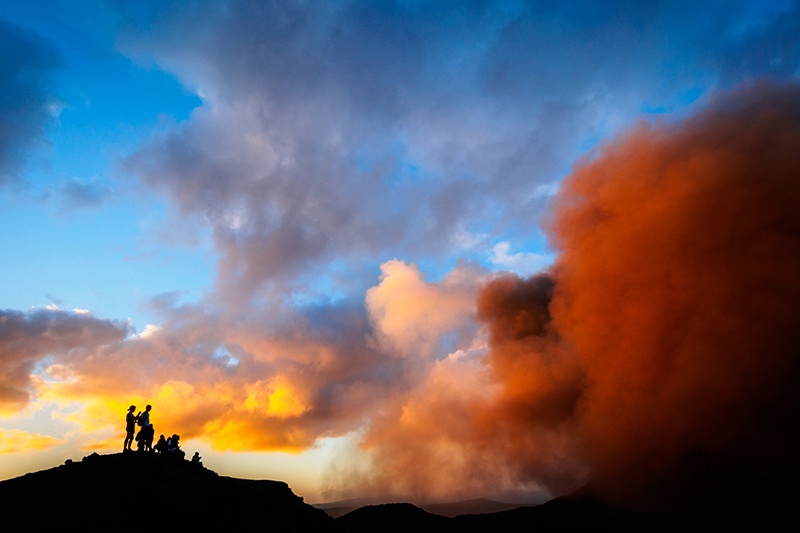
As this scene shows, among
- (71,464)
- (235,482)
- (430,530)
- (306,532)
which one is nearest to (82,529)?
(71,464)

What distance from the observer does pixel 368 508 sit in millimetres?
98000

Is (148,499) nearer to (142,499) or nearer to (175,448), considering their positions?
(142,499)

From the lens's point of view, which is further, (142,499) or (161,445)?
(161,445)

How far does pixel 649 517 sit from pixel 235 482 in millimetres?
87671

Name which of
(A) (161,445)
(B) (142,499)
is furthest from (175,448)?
(B) (142,499)

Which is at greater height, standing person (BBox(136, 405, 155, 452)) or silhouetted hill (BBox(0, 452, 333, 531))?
standing person (BBox(136, 405, 155, 452))

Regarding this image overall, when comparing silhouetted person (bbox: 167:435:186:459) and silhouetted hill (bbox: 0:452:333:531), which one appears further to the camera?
silhouetted person (bbox: 167:435:186:459)

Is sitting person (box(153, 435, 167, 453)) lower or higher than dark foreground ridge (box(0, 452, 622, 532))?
higher

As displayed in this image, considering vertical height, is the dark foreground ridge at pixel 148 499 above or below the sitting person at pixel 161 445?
below

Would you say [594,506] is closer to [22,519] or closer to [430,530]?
[430,530]

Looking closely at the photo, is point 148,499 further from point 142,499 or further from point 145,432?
point 145,432

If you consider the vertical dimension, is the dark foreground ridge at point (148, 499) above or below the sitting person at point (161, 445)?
below

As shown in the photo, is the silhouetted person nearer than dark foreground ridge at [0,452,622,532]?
No

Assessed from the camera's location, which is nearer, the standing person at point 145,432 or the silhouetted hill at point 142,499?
the silhouetted hill at point 142,499
